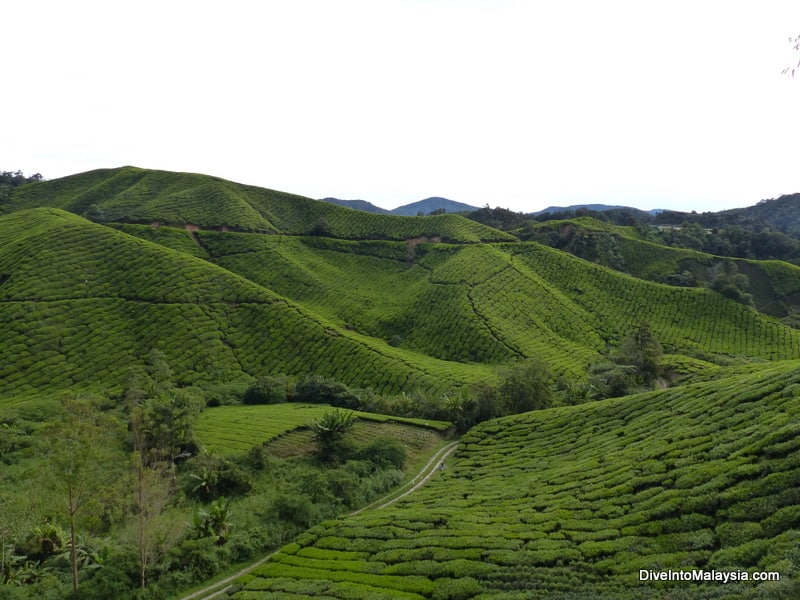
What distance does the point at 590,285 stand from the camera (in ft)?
315

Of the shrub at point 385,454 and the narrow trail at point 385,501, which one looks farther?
the shrub at point 385,454

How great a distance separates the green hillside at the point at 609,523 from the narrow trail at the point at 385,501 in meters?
1.20

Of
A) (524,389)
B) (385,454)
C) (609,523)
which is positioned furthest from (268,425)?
(609,523)

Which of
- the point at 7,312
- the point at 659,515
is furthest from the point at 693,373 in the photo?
the point at 7,312

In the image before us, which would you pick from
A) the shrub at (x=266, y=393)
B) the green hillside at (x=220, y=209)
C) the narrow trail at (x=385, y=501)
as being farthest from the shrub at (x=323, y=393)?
the green hillside at (x=220, y=209)

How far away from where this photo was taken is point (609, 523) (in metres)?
21.3

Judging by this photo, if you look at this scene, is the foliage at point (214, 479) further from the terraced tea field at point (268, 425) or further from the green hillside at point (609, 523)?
the green hillside at point (609, 523)

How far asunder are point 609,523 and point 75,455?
78.0 feet

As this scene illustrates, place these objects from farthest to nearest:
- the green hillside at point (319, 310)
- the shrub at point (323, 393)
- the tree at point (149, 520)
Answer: the green hillside at point (319, 310)
the shrub at point (323, 393)
the tree at point (149, 520)

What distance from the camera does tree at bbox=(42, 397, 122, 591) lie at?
2014cm

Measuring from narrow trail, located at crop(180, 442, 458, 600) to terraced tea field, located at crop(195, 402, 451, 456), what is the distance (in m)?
4.14

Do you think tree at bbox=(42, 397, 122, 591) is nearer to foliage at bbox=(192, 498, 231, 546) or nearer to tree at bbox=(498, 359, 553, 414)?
foliage at bbox=(192, 498, 231, 546)

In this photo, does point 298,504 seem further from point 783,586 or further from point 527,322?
point 527,322

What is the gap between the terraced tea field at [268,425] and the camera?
133 feet
